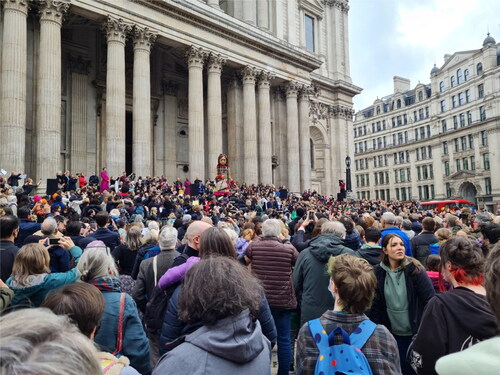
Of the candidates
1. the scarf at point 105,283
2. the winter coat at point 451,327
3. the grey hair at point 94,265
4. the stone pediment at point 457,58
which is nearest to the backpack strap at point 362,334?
the winter coat at point 451,327

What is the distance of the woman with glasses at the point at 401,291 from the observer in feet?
14.3

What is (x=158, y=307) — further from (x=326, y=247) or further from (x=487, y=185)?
(x=487, y=185)

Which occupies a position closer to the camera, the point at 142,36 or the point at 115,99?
the point at 115,99

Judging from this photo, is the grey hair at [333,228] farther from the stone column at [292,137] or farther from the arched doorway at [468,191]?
the arched doorway at [468,191]

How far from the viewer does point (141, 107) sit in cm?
2453

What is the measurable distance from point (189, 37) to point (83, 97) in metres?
8.31

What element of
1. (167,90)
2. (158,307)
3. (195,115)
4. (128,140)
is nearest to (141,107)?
(195,115)

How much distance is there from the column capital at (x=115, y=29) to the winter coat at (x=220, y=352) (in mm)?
24545

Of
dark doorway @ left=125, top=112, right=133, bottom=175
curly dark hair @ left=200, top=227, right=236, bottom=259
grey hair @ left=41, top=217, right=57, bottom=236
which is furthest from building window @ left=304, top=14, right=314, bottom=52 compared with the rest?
curly dark hair @ left=200, top=227, right=236, bottom=259

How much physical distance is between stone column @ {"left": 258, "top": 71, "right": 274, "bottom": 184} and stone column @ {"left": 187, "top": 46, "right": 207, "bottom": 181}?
607 centimetres

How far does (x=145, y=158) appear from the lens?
24.2 meters

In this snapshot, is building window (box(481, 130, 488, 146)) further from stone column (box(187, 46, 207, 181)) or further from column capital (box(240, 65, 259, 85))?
stone column (box(187, 46, 207, 181))

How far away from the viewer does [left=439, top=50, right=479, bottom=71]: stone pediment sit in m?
61.3

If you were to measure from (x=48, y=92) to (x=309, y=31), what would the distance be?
2979cm
